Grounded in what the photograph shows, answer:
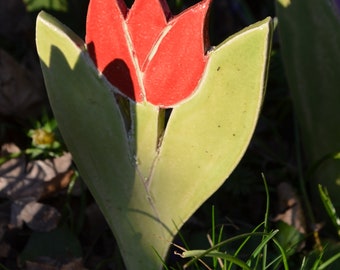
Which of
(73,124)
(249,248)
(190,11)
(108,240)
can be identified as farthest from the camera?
(108,240)

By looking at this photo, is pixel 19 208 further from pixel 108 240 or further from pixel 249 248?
pixel 249 248

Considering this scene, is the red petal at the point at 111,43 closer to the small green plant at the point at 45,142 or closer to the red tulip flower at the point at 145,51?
the red tulip flower at the point at 145,51

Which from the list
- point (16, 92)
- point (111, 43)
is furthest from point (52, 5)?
point (111, 43)

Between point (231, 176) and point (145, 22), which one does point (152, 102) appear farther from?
point (231, 176)

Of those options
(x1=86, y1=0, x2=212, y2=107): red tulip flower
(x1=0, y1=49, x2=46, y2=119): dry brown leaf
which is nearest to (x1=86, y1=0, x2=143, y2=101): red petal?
(x1=86, y1=0, x2=212, y2=107): red tulip flower

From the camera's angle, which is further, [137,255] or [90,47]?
[137,255]

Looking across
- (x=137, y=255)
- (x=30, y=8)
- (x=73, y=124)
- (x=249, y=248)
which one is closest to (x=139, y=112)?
(x=73, y=124)
